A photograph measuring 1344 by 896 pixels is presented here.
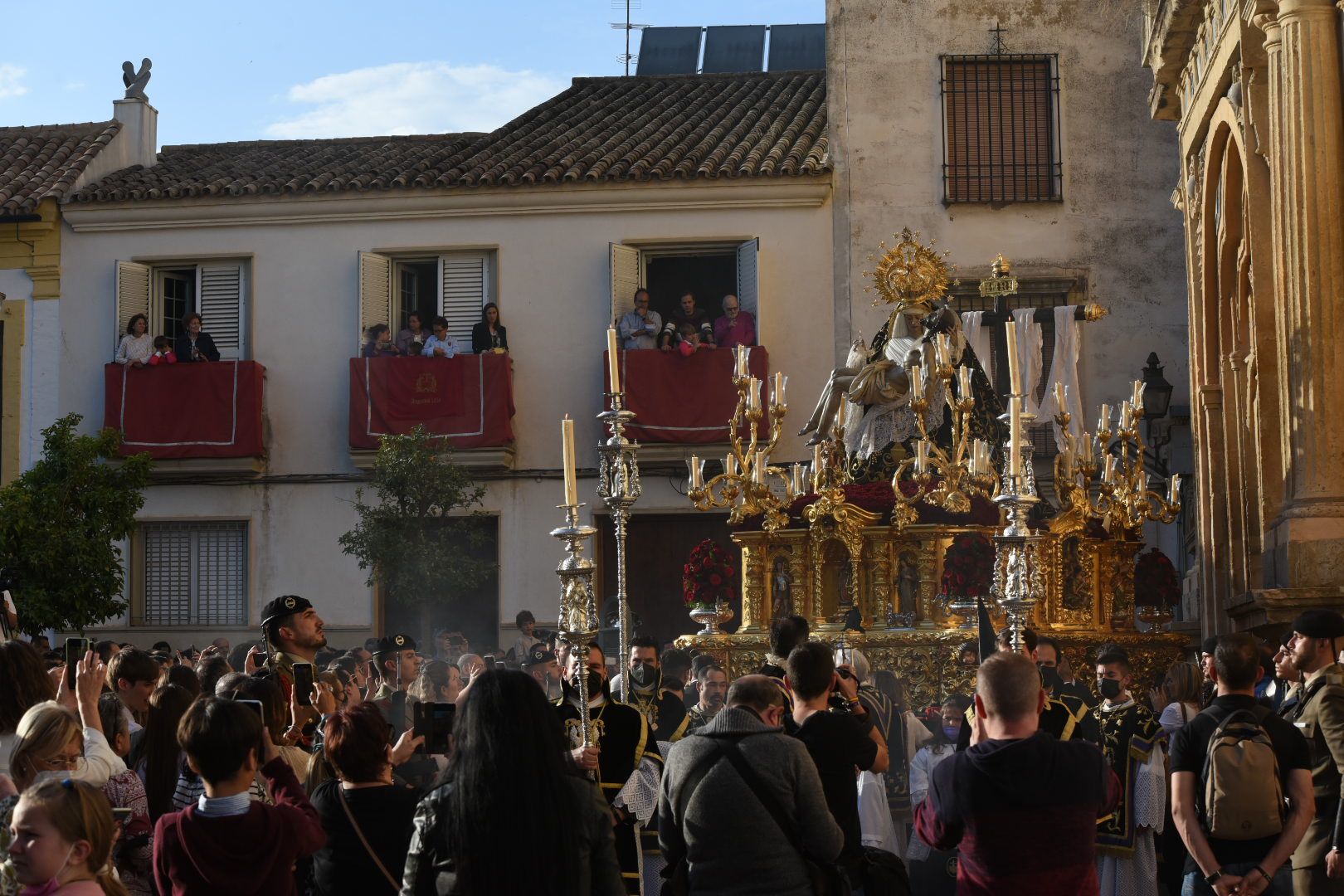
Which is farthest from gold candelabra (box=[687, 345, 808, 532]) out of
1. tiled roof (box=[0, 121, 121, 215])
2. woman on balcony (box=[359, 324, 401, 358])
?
tiled roof (box=[0, 121, 121, 215])

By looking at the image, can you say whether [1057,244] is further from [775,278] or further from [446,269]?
[446,269]

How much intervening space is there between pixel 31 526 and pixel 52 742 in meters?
15.6

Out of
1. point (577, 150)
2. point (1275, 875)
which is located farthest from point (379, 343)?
point (1275, 875)

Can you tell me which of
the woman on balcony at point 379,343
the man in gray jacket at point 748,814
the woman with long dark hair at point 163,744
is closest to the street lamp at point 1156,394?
the woman on balcony at point 379,343

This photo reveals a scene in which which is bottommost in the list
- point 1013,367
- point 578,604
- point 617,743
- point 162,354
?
point 617,743

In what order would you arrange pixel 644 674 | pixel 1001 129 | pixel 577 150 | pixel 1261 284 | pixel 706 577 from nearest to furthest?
pixel 644 674 < pixel 706 577 < pixel 1261 284 < pixel 1001 129 < pixel 577 150

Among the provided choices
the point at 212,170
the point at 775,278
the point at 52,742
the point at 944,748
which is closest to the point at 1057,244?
the point at 775,278

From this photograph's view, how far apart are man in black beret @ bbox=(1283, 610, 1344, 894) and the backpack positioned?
0.30 m

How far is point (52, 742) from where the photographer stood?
555cm

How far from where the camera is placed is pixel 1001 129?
23484mm

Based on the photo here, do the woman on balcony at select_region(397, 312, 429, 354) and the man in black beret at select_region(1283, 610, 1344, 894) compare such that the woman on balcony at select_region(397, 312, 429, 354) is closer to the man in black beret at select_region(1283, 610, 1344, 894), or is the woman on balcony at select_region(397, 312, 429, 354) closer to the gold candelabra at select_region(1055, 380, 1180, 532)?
the gold candelabra at select_region(1055, 380, 1180, 532)

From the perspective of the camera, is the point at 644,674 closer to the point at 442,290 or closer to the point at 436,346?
the point at 436,346

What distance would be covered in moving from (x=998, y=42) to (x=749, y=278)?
14.2 feet

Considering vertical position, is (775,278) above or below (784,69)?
below
